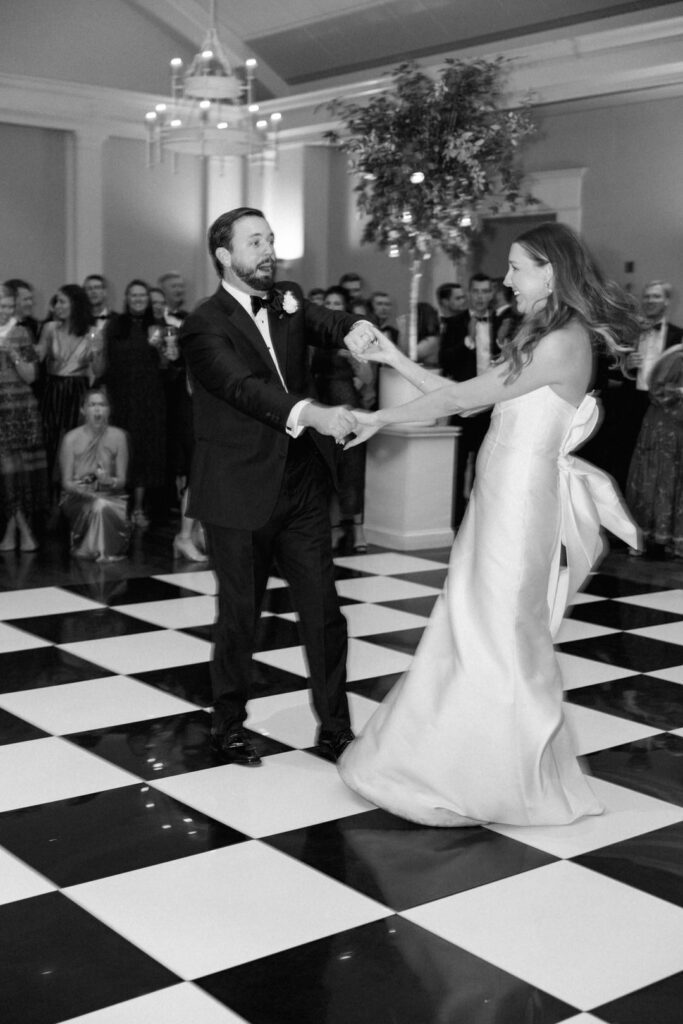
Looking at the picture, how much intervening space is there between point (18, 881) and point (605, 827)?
1.28 meters

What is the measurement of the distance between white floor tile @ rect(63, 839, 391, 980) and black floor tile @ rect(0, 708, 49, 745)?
0.93 m

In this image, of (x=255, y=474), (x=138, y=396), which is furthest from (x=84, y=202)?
(x=255, y=474)

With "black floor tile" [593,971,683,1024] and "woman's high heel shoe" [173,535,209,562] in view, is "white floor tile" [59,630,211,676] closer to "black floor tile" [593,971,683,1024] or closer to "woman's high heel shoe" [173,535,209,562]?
"woman's high heel shoe" [173,535,209,562]

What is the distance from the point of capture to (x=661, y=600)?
5.53m

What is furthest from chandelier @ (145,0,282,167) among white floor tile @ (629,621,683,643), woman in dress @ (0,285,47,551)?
white floor tile @ (629,621,683,643)

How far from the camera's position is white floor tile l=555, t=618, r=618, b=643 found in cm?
472

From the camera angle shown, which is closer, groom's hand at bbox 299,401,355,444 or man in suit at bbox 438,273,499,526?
groom's hand at bbox 299,401,355,444

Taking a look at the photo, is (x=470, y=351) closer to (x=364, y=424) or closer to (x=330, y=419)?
(x=364, y=424)

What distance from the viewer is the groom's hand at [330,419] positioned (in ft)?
9.35

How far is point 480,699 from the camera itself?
9.02ft

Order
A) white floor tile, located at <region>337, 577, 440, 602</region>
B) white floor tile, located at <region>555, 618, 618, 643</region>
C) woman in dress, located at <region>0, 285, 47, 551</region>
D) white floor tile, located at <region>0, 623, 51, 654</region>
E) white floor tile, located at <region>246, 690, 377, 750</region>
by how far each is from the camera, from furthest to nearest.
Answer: woman in dress, located at <region>0, 285, 47, 551</region>, white floor tile, located at <region>337, 577, 440, 602</region>, white floor tile, located at <region>555, 618, 618, 643</region>, white floor tile, located at <region>0, 623, 51, 654</region>, white floor tile, located at <region>246, 690, 377, 750</region>

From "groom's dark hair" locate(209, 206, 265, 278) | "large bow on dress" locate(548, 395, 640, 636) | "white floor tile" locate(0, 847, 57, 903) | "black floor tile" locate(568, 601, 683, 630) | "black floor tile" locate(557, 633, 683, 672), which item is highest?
"groom's dark hair" locate(209, 206, 265, 278)

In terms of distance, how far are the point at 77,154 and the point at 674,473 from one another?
6.95 m

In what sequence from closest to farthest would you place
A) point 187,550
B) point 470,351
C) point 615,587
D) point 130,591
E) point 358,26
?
point 130,591 < point 615,587 < point 187,550 < point 470,351 < point 358,26
